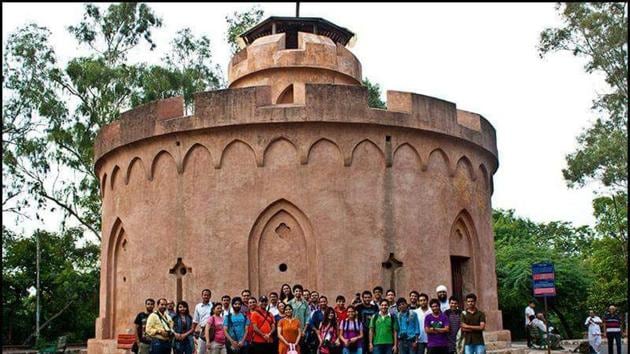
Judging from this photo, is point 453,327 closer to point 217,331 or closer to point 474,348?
point 474,348

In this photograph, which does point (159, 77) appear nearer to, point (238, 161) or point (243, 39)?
point (243, 39)

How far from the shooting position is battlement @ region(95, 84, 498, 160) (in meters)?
13.9

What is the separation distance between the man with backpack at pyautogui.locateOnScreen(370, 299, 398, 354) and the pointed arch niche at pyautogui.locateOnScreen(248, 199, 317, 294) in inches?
142

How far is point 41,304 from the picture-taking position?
34281 mm

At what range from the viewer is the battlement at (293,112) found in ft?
45.4

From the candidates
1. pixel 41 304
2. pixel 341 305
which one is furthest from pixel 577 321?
pixel 341 305

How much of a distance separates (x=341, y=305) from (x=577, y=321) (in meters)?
30.2

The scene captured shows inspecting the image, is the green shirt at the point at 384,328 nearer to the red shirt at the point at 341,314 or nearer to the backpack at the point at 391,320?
the backpack at the point at 391,320

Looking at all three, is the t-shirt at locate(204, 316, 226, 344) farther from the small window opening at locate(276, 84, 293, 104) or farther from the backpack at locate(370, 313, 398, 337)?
the small window opening at locate(276, 84, 293, 104)

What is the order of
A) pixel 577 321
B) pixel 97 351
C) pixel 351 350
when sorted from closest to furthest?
pixel 351 350
pixel 97 351
pixel 577 321

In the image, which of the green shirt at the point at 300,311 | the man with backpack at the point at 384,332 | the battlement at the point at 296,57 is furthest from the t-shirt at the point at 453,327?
the battlement at the point at 296,57

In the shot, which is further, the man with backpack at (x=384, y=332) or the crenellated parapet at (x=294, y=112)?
the crenellated parapet at (x=294, y=112)

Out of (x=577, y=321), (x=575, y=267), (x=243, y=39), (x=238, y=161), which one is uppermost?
(x=243, y=39)

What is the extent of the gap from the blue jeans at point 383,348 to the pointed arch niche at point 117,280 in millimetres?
6689
